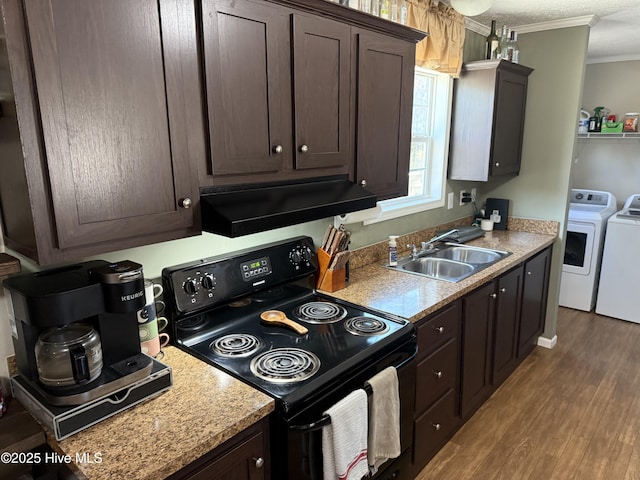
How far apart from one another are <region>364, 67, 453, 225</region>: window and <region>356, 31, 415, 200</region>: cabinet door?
826 mm

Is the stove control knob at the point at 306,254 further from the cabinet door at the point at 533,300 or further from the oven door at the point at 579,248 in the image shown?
the oven door at the point at 579,248

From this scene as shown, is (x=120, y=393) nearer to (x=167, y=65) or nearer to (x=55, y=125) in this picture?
(x=55, y=125)

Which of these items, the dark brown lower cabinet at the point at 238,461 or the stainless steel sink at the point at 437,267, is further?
the stainless steel sink at the point at 437,267

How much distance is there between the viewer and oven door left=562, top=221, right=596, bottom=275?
409 cm

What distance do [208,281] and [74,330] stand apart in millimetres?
514

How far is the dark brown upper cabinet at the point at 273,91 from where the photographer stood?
1349 mm

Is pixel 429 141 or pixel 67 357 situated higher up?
pixel 429 141

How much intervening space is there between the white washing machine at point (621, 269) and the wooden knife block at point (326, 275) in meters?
3.17

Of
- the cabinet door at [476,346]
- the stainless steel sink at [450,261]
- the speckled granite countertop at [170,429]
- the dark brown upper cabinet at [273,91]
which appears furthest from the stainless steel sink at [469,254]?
the speckled granite countertop at [170,429]

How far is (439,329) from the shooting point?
206 centimetres

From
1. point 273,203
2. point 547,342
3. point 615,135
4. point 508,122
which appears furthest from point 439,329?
point 615,135

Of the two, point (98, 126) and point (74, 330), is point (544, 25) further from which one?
point (74, 330)

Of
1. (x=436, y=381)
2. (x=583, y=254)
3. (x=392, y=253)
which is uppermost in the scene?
(x=392, y=253)

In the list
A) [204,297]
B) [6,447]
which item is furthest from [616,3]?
[6,447]
